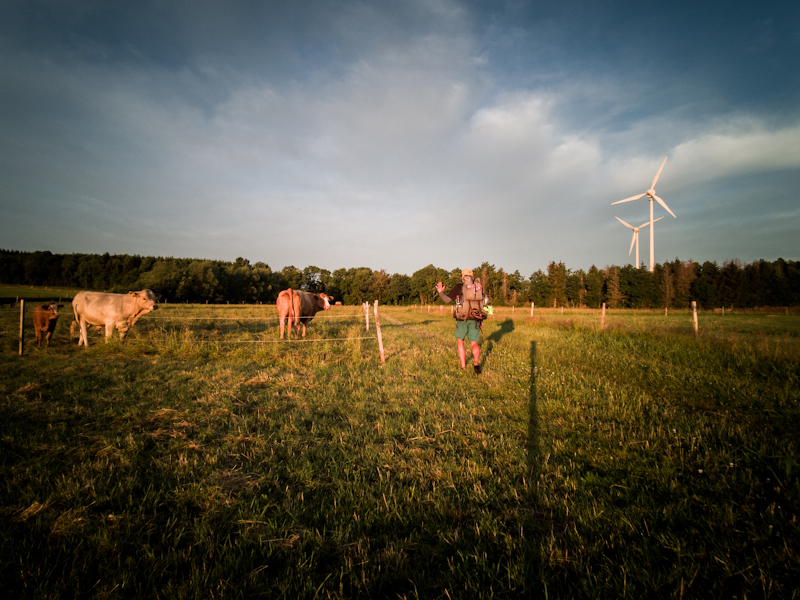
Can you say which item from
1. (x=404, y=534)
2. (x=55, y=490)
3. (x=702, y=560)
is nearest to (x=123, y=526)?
(x=55, y=490)

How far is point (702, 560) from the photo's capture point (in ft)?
7.02

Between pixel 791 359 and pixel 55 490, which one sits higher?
pixel 791 359

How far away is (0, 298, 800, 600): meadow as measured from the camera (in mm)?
2037

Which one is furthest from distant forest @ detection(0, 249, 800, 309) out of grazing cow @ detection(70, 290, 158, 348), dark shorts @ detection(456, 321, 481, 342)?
grazing cow @ detection(70, 290, 158, 348)

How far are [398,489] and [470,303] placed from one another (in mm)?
5347

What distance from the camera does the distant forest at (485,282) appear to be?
59.8 metres

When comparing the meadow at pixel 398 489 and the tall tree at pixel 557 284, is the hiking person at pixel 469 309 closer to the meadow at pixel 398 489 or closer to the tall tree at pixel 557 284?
the meadow at pixel 398 489

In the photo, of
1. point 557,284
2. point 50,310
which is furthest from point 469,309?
point 557,284

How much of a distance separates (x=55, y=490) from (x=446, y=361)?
7.63 meters

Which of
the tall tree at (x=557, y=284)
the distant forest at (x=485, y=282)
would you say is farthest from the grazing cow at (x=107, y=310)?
the tall tree at (x=557, y=284)

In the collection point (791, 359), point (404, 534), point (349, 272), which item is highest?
point (349, 272)

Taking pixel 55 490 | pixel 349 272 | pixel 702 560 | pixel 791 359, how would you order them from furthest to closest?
pixel 349 272 < pixel 791 359 < pixel 55 490 < pixel 702 560

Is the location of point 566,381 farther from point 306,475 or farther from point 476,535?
point 306,475

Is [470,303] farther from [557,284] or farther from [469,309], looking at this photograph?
[557,284]
